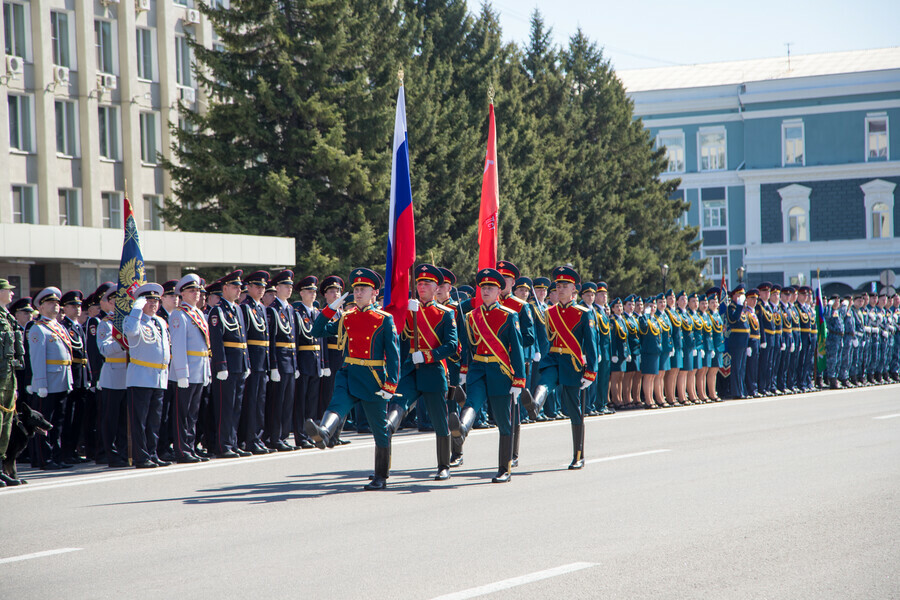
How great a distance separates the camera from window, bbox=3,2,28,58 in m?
33.5

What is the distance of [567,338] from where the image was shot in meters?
11.7

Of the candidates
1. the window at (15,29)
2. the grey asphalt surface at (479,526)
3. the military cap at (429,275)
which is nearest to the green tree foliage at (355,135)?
the window at (15,29)

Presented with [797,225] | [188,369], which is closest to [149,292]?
[188,369]

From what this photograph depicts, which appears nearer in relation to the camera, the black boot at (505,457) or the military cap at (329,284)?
the black boot at (505,457)

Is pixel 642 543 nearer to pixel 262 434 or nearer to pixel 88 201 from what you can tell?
pixel 262 434

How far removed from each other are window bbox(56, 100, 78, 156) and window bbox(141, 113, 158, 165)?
2766mm

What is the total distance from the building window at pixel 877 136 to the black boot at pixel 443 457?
47141 millimetres

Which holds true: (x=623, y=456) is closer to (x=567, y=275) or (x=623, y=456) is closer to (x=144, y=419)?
(x=567, y=275)

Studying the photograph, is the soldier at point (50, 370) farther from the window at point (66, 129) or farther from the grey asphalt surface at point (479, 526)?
the window at point (66, 129)

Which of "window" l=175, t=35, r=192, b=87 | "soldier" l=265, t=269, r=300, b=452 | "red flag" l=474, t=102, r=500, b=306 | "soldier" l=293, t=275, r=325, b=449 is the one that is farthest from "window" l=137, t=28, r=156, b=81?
"soldier" l=265, t=269, r=300, b=452

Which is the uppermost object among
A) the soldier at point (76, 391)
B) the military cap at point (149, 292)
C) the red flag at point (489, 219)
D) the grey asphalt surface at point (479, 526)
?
the red flag at point (489, 219)

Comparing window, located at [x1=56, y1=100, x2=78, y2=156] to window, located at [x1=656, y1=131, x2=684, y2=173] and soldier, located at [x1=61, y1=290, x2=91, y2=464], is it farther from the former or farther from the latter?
window, located at [x1=656, y1=131, x2=684, y2=173]

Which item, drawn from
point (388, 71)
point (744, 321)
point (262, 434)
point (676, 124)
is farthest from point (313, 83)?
point (676, 124)

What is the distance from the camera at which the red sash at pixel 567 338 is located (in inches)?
458
